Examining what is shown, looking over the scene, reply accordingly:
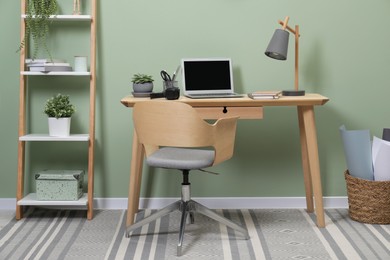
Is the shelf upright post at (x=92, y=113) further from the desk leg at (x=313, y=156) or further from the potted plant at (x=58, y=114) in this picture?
the desk leg at (x=313, y=156)

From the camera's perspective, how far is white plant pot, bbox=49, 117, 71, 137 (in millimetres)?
3414

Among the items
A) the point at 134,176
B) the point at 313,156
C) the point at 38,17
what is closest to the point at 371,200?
the point at 313,156

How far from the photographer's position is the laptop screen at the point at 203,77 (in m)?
3.44

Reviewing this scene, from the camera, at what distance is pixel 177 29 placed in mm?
3586

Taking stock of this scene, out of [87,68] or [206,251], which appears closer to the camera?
[206,251]

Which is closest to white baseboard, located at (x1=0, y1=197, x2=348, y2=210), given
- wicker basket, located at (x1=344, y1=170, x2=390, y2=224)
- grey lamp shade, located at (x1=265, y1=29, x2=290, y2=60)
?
wicker basket, located at (x1=344, y1=170, x2=390, y2=224)

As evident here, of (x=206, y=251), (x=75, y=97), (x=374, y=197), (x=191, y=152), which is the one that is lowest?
(x=206, y=251)

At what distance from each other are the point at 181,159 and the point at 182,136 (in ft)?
0.56

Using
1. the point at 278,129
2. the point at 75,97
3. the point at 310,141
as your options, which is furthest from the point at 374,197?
the point at 75,97

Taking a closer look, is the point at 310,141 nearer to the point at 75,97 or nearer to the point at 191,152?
the point at 191,152

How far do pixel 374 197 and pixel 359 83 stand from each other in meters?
0.78

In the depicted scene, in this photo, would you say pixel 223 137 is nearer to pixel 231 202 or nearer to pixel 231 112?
pixel 231 112

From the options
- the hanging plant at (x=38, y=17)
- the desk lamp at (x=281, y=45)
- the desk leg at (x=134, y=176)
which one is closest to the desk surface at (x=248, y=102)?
the desk lamp at (x=281, y=45)

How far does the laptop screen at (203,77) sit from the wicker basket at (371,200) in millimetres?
961
